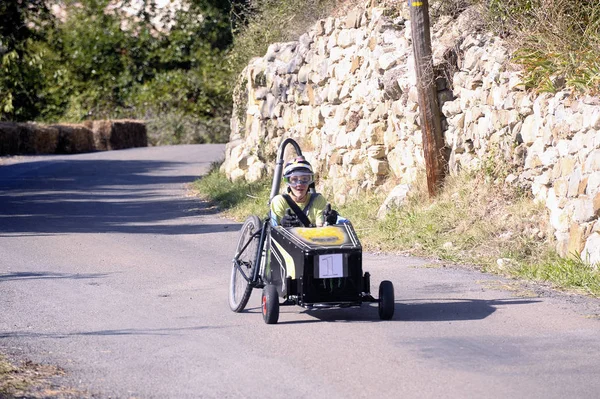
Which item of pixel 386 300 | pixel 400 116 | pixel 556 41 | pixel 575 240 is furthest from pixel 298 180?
pixel 400 116

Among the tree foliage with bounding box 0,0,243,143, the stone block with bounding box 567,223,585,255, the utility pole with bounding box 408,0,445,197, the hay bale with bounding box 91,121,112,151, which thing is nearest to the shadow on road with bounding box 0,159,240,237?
the utility pole with bounding box 408,0,445,197

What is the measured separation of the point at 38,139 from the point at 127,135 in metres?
6.24

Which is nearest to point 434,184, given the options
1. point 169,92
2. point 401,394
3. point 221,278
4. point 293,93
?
point 221,278

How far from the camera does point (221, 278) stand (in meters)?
11.0

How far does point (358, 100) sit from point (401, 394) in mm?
11459

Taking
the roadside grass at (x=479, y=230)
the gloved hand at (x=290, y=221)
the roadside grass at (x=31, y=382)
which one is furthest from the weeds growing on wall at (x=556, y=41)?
the roadside grass at (x=31, y=382)

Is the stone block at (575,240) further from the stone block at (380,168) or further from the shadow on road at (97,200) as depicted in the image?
the shadow on road at (97,200)

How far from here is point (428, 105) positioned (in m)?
14.4

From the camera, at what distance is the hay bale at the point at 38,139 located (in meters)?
35.1

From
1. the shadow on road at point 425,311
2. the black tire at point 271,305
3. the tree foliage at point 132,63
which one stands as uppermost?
the tree foliage at point 132,63

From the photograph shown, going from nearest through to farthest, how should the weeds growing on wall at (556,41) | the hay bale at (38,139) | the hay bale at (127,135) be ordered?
the weeds growing on wall at (556,41) → the hay bale at (38,139) → the hay bale at (127,135)

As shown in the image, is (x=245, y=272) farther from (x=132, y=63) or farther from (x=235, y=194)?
(x=132, y=63)

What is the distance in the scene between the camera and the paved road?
6430mm

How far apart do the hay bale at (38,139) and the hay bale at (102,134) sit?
292 cm
